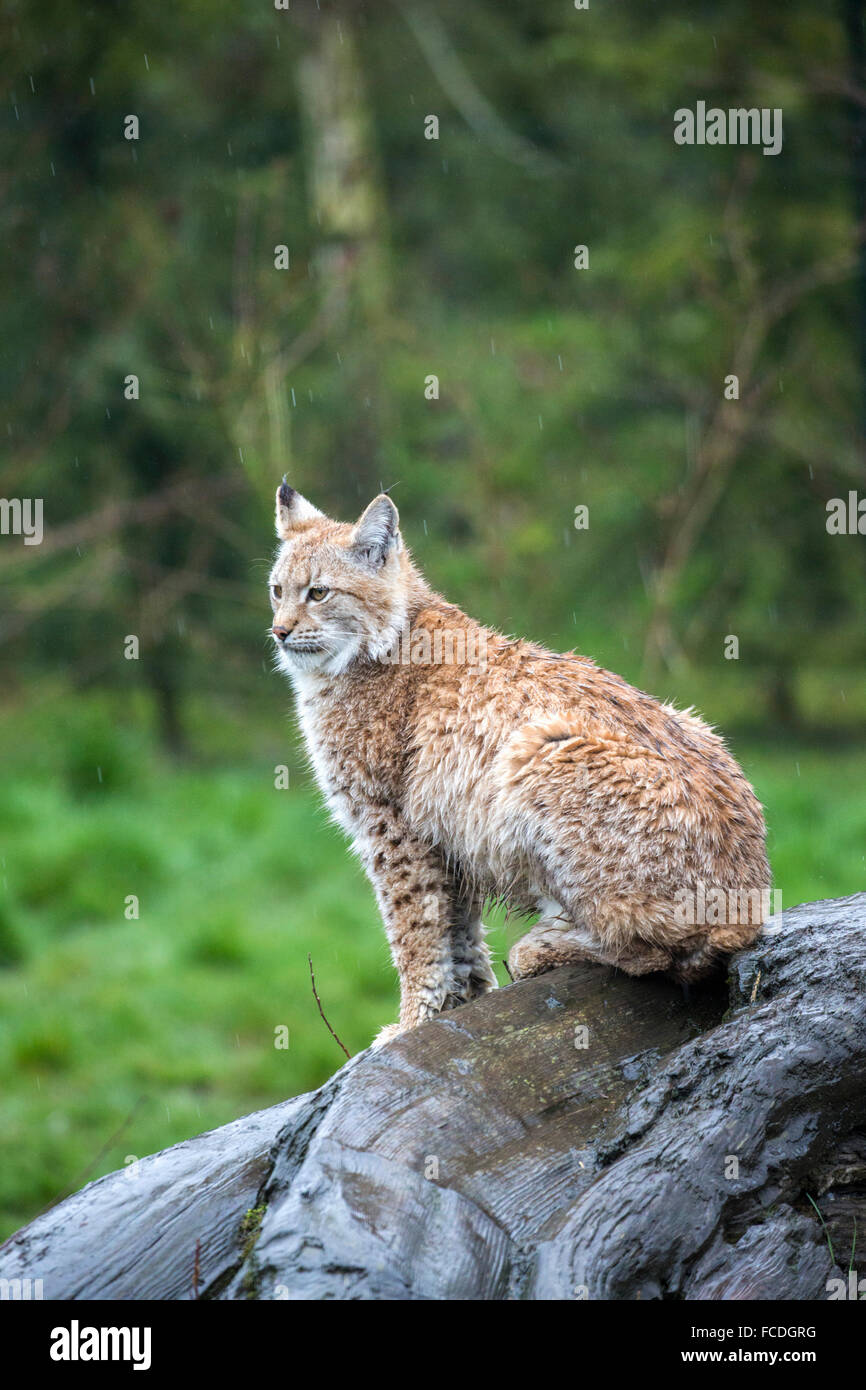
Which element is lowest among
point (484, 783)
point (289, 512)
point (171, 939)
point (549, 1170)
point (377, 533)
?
point (549, 1170)

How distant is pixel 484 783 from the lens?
4.06m

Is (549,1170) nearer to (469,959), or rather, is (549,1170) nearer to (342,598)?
(469,959)

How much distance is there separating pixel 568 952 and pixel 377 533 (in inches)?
65.8

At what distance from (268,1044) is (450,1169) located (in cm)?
446

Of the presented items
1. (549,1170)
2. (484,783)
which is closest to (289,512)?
(484,783)

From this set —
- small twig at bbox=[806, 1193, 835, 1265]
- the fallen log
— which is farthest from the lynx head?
small twig at bbox=[806, 1193, 835, 1265]

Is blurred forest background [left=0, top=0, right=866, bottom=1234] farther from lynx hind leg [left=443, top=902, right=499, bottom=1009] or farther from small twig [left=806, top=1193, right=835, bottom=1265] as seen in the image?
small twig [left=806, top=1193, right=835, bottom=1265]

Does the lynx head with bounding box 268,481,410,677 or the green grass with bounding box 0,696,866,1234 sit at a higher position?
the lynx head with bounding box 268,481,410,677

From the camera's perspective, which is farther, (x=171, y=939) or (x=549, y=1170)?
(x=171, y=939)

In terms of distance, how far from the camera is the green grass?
22.5ft

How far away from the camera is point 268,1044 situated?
7.43 m

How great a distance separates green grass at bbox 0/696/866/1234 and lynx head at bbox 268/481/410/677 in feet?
6.25
